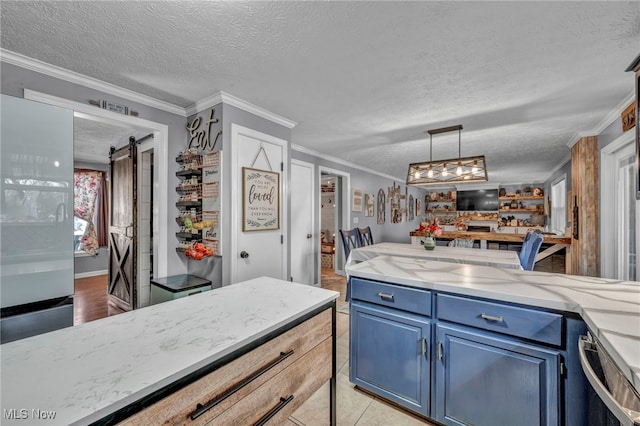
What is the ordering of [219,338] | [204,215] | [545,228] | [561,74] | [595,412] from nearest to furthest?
[219,338] < [595,412] < [561,74] < [204,215] < [545,228]

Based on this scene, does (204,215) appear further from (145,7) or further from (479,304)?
(479,304)

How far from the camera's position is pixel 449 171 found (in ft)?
11.5

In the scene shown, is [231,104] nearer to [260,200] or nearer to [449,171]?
[260,200]

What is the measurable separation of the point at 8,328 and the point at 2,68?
66.6 inches

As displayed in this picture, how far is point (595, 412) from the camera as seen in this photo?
1108mm

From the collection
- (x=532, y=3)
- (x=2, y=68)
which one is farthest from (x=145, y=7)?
(x=532, y=3)

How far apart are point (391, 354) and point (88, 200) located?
6526mm

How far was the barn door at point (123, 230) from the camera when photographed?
10.2 ft

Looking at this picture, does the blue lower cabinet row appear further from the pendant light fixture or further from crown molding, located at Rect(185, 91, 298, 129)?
the pendant light fixture

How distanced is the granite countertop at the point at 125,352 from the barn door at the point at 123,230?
7.71 feet

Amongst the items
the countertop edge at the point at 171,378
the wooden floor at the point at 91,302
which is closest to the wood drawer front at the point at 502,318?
the countertop edge at the point at 171,378

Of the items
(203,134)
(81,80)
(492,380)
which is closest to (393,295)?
(492,380)

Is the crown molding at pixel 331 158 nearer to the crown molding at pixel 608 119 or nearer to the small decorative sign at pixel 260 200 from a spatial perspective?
the small decorative sign at pixel 260 200

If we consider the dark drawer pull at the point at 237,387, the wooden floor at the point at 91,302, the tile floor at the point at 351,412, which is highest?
the dark drawer pull at the point at 237,387
